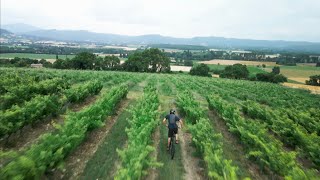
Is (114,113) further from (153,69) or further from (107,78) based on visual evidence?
(153,69)

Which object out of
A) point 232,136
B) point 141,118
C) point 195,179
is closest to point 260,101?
point 232,136

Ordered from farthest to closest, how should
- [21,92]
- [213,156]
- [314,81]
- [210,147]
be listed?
[314,81] → [21,92] → [210,147] → [213,156]

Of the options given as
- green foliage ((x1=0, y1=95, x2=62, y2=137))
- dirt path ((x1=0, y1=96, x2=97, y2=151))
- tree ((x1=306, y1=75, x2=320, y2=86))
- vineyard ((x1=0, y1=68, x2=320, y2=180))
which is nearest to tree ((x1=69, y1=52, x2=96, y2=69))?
tree ((x1=306, y1=75, x2=320, y2=86))

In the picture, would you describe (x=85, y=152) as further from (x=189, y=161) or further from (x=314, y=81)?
(x=314, y=81)

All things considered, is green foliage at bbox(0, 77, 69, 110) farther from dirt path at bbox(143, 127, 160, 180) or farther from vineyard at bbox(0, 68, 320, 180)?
dirt path at bbox(143, 127, 160, 180)

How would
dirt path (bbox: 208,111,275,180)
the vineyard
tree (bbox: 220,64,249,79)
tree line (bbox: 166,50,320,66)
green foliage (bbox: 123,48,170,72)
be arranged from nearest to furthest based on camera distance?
the vineyard → dirt path (bbox: 208,111,275,180) → green foliage (bbox: 123,48,170,72) → tree (bbox: 220,64,249,79) → tree line (bbox: 166,50,320,66)

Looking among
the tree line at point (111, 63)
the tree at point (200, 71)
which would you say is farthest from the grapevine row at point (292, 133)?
the tree at point (200, 71)

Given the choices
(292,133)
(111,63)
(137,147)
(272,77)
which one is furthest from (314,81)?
(137,147)

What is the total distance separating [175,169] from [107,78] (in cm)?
3378

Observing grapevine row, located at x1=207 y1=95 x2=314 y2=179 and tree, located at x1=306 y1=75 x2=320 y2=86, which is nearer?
grapevine row, located at x1=207 y1=95 x2=314 y2=179

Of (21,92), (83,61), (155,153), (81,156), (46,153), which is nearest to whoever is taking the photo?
(46,153)

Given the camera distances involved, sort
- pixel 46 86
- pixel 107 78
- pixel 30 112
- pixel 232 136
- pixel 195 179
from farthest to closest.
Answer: pixel 107 78
pixel 46 86
pixel 232 136
pixel 30 112
pixel 195 179

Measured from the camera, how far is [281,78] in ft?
264

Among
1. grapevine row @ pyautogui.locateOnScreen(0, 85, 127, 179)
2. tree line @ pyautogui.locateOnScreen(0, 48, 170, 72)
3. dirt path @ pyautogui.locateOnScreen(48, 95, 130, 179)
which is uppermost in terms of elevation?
grapevine row @ pyautogui.locateOnScreen(0, 85, 127, 179)
